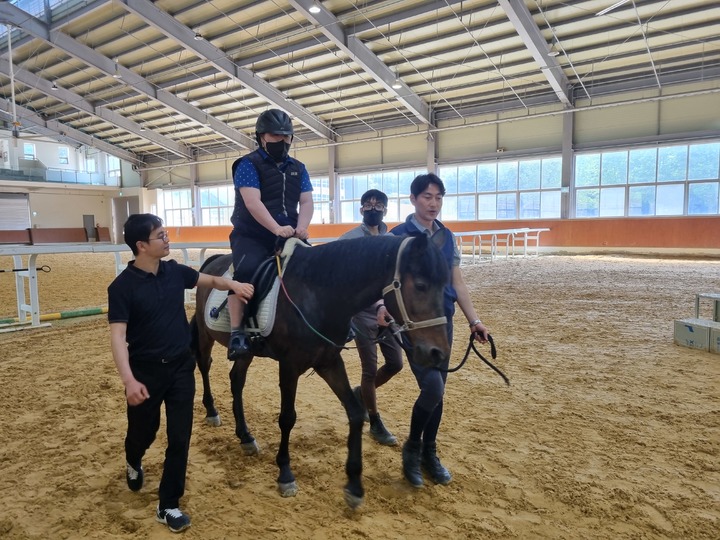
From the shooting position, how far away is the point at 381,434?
283cm

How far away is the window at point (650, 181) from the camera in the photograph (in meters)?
15.8

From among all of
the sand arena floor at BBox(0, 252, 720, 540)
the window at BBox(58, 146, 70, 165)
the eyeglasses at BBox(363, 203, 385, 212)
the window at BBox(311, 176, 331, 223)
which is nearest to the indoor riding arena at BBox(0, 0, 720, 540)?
the sand arena floor at BBox(0, 252, 720, 540)

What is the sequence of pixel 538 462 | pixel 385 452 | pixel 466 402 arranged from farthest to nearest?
pixel 466 402 < pixel 385 452 < pixel 538 462

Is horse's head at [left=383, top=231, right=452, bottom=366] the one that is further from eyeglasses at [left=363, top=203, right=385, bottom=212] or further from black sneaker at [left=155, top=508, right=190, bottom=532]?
black sneaker at [left=155, top=508, right=190, bottom=532]

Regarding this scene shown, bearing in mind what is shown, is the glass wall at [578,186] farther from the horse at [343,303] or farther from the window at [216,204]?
the horse at [343,303]

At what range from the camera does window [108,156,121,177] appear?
33406mm

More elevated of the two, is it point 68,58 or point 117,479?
point 68,58

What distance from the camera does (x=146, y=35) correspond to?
1625 cm

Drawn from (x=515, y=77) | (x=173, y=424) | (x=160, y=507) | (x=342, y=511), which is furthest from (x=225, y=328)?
(x=515, y=77)

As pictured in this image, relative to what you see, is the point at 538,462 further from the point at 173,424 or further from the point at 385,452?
the point at 173,424

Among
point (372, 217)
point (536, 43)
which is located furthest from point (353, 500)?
point (536, 43)

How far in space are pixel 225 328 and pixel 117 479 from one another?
96 centimetres

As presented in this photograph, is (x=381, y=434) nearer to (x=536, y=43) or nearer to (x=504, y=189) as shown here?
(x=536, y=43)

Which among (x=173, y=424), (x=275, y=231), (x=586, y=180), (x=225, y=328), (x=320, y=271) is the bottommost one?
(x=173, y=424)
